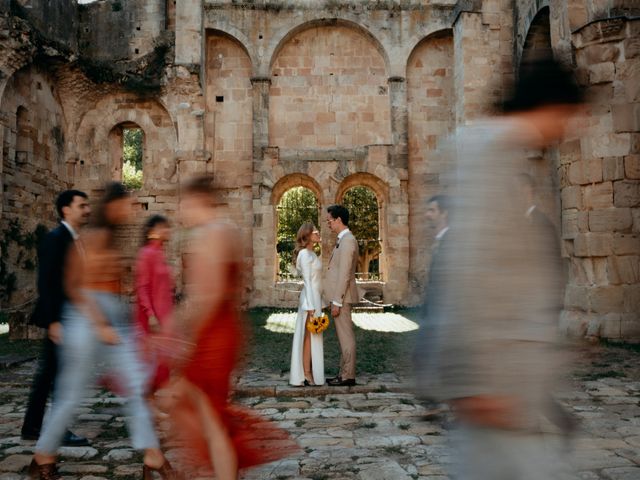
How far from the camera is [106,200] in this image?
3.90m

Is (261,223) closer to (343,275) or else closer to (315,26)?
(315,26)

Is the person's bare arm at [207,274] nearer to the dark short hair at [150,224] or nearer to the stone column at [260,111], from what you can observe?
the dark short hair at [150,224]

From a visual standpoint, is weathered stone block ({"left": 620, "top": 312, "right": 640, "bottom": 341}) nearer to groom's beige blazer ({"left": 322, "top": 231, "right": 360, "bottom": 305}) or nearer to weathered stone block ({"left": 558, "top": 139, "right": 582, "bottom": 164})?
weathered stone block ({"left": 558, "top": 139, "right": 582, "bottom": 164})

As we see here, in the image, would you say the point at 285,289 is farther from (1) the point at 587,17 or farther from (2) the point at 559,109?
(2) the point at 559,109

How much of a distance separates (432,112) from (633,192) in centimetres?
869

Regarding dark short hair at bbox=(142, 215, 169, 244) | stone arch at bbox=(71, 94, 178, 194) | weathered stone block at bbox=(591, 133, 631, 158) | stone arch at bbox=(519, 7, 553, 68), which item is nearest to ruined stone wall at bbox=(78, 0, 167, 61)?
stone arch at bbox=(71, 94, 178, 194)

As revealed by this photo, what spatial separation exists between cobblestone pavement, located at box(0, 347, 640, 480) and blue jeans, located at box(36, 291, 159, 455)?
1.61ft

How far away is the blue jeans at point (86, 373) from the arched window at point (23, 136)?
12.8m

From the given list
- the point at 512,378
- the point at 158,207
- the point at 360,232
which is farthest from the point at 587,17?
the point at 360,232

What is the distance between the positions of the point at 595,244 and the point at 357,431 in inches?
253

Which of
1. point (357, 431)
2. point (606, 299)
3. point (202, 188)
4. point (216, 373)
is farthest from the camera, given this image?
point (606, 299)

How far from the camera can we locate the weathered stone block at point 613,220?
894 centimetres

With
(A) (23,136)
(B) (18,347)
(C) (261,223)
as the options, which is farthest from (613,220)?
(A) (23,136)

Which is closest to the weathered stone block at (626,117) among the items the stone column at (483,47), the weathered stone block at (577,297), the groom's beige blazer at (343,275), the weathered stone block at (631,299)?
the weathered stone block at (631,299)
